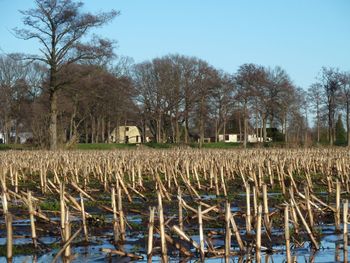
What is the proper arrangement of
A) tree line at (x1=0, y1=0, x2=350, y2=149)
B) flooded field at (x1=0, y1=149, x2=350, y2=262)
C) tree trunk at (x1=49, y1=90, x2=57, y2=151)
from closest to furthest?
flooded field at (x1=0, y1=149, x2=350, y2=262), tree trunk at (x1=49, y1=90, x2=57, y2=151), tree line at (x1=0, y1=0, x2=350, y2=149)

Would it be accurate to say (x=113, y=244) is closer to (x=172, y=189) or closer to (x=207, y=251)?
(x=207, y=251)

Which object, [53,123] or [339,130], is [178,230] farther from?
[339,130]

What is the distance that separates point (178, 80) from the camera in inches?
3103

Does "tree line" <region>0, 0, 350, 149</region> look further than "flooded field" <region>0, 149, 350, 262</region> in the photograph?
Yes

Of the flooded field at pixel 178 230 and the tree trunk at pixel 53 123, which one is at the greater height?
the tree trunk at pixel 53 123

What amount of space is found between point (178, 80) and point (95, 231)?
67.5 m

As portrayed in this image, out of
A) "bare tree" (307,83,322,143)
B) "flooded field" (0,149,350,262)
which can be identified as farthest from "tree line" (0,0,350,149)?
"flooded field" (0,149,350,262)

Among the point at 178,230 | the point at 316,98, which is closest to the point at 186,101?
the point at 316,98

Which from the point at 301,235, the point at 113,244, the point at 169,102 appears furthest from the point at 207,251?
the point at 169,102

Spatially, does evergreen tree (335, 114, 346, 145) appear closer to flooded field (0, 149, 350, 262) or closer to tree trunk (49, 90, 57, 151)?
tree trunk (49, 90, 57, 151)

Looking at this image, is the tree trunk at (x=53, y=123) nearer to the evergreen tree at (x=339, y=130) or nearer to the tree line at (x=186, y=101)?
the tree line at (x=186, y=101)

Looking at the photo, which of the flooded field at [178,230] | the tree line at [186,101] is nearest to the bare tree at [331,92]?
the tree line at [186,101]

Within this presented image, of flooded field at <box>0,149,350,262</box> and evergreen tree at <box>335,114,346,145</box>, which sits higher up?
evergreen tree at <box>335,114,346,145</box>

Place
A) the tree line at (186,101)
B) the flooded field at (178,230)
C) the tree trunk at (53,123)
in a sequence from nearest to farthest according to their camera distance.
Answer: the flooded field at (178,230) < the tree trunk at (53,123) < the tree line at (186,101)
